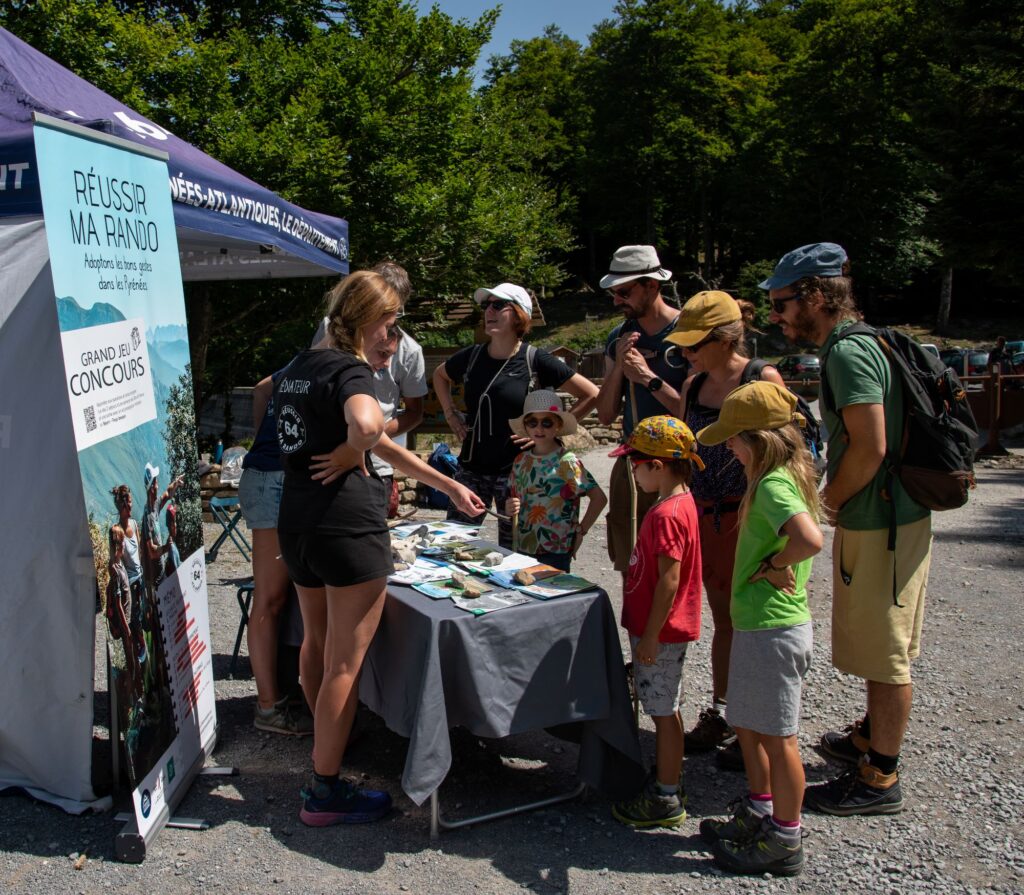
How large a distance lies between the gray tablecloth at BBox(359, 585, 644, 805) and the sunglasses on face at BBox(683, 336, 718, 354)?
1.08 meters

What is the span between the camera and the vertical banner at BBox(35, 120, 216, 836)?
8.70 ft

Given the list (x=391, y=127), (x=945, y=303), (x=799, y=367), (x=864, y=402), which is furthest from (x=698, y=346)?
(x=945, y=303)

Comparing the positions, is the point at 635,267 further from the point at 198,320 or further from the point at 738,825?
the point at 198,320

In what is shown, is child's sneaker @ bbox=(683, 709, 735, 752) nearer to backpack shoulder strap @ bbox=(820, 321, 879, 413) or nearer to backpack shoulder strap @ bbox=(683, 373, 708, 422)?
backpack shoulder strap @ bbox=(683, 373, 708, 422)

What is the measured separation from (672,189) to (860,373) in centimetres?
4900

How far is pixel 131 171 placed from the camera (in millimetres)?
3057

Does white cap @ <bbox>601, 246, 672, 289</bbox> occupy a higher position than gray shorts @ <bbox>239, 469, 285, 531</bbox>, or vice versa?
white cap @ <bbox>601, 246, 672, 289</bbox>

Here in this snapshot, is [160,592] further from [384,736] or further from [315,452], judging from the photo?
[384,736]

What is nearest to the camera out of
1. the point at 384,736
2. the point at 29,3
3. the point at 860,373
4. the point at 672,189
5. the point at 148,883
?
the point at 148,883

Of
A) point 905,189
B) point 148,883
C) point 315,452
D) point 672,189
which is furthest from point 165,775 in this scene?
point 672,189

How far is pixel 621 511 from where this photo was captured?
13.5 ft

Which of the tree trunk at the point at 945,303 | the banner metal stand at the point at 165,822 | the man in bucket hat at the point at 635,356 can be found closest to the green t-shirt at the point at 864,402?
the man in bucket hat at the point at 635,356

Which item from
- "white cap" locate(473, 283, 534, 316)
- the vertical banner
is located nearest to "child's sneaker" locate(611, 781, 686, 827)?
the vertical banner

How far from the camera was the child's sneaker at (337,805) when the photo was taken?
307 centimetres
